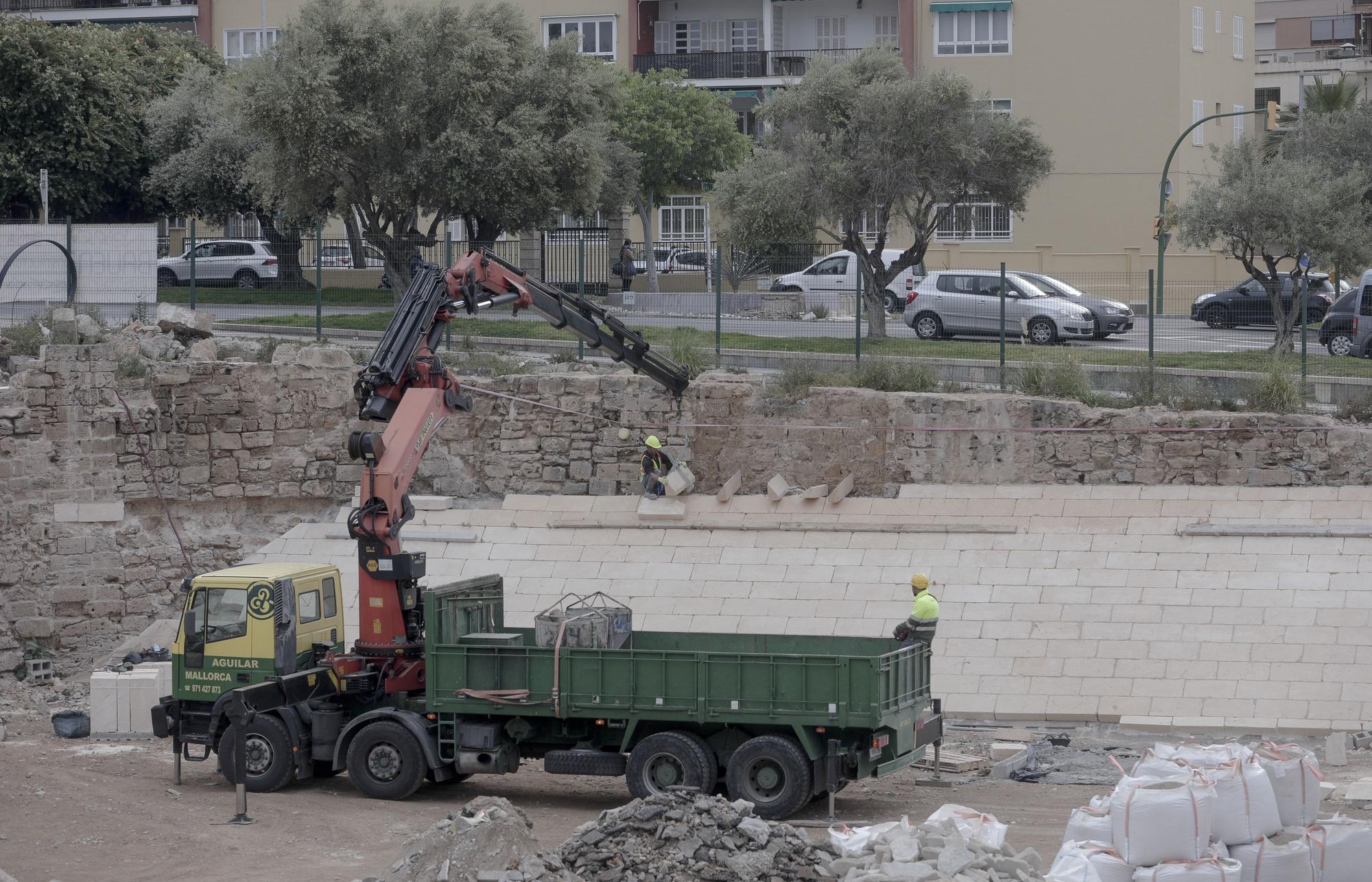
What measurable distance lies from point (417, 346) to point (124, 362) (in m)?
7.82

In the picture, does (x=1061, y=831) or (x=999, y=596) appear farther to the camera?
(x=999, y=596)

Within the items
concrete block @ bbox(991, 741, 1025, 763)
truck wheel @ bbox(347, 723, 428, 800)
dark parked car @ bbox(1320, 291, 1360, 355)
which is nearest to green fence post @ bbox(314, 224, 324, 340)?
truck wheel @ bbox(347, 723, 428, 800)

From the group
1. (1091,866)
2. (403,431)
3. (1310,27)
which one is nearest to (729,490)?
(403,431)

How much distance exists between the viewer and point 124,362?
2158 centimetres

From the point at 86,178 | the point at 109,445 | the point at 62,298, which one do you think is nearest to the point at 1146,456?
the point at 109,445

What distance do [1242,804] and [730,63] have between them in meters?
43.6

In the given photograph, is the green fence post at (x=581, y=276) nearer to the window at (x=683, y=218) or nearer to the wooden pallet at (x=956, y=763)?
the wooden pallet at (x=956, y=763)

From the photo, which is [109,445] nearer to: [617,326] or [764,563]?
[617,326]

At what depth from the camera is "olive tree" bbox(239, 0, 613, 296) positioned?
86.3 ft

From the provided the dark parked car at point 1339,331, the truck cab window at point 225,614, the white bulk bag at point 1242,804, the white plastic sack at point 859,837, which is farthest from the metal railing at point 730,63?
the white plastic sack at point 859,837

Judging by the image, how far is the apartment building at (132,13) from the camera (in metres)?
52.6

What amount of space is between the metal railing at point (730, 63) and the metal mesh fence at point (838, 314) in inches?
920

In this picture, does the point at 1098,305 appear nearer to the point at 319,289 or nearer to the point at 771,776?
the point at 319,289

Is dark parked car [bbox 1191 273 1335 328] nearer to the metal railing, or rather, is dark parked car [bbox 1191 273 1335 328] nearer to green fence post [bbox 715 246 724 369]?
green fence post [bbox 715 246 724 369]
